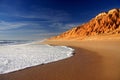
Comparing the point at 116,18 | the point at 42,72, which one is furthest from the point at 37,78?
the point at 116,18

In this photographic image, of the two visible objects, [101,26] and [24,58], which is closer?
[24,58]

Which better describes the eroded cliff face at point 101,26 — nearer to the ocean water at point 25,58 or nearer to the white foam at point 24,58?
the ocean water at point 25,58

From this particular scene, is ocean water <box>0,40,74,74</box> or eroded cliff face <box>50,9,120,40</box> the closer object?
ocean water <box>0,40,74,74</box>

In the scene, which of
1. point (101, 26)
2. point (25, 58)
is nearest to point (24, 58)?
point (25, 58)

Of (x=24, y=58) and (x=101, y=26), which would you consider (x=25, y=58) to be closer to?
(x=24, y=58)

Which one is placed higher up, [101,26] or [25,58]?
[101,26]

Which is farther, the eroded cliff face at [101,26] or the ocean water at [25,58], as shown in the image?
the eroded cliff face at [101,26]

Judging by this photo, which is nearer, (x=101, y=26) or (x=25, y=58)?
(x=25, y=58)

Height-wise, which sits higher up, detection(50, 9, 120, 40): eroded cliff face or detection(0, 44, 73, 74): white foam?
detection(50, 9, 120, 40): eroded cliff face

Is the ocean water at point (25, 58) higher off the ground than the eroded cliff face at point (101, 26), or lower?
lower

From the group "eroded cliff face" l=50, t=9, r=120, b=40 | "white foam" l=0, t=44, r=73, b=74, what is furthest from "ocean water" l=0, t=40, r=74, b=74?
"eroded cliff face" l=50, t=9, r=120, b=40

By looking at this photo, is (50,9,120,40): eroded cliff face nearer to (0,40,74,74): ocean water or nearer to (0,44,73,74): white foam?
(0,40,74,74): ocean water

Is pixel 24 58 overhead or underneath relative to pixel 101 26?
underneath

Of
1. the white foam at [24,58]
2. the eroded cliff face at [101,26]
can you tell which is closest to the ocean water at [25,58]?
the white foam at [24,58]
